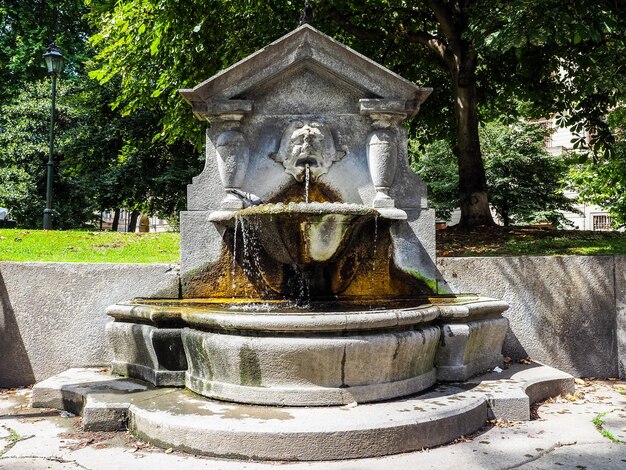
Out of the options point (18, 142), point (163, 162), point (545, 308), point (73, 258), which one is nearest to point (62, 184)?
point (18, 142)

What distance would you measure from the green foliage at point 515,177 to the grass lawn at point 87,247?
46.9ft

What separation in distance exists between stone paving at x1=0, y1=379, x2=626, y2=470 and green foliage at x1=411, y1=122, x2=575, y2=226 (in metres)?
18.2

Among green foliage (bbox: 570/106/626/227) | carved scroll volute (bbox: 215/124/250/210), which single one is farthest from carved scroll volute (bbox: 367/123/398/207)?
green foliage (bbox: 570/106/626/227)

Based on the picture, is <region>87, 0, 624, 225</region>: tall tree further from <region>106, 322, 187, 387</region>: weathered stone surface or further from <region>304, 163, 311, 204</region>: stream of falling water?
<region>106, 322, 187, 387</region>: weathered stone surface

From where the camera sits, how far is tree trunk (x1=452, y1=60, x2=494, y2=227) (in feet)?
37.7

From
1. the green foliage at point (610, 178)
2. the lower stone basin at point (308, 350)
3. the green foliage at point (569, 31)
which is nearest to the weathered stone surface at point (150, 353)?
the lower stone basin at point (308, 350)

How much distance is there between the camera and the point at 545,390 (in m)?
5.62

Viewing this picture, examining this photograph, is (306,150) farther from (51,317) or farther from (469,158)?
(469,158)

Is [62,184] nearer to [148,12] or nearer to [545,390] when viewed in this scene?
[148,12]

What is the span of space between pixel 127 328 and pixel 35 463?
5.98ft

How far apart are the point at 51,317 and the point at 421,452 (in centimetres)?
418

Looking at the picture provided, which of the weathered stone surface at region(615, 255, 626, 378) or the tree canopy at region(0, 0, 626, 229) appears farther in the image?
the tree canopy at region(0, 0, 626, 229)

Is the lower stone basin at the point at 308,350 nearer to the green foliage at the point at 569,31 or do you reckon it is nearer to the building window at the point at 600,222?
the green foliage at the point at 569,31

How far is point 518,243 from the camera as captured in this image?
879cm
